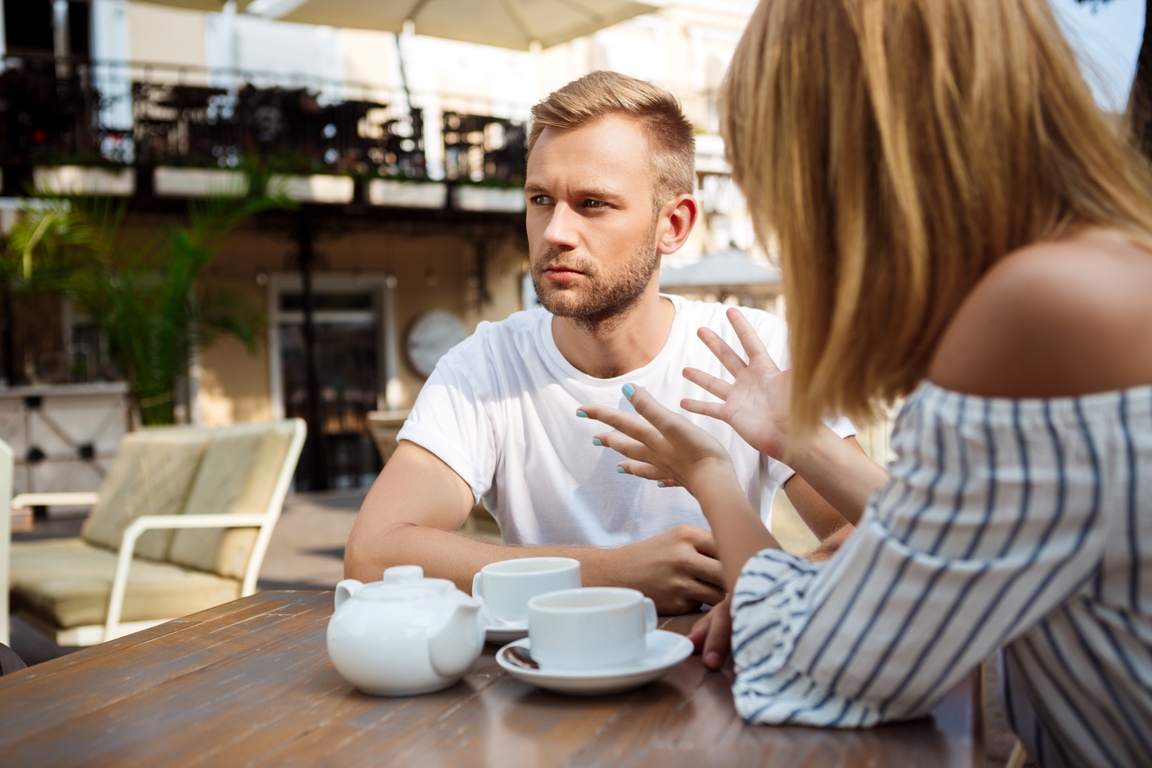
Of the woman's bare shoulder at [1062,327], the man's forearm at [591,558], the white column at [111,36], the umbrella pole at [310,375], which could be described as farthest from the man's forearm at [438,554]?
the white column at [111,36]

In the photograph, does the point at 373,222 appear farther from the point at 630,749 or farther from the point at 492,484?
the point at 630,749

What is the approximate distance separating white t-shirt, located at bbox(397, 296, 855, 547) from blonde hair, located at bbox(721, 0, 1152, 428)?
992mm

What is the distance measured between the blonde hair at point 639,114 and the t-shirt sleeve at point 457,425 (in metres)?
0.52

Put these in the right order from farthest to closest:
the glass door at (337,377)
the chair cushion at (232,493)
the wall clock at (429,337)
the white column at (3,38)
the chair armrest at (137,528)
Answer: the wall clock at (429,337) < the glass door at (337,377) < the white column at (3,38) < the chair cushion at (232,493) < the chair armrest at (137,528)


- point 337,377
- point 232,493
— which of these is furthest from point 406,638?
point 337,377

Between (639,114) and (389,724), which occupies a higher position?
(639,114)

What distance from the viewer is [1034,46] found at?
932mm

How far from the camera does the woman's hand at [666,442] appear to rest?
1.24 meters

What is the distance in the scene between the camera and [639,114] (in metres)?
2.10

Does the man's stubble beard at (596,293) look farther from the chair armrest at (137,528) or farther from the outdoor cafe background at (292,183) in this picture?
the outdoor cafe background at (292,183)

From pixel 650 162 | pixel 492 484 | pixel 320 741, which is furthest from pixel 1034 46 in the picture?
pixel 492 484

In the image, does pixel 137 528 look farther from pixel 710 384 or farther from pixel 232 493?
pixel 710 384

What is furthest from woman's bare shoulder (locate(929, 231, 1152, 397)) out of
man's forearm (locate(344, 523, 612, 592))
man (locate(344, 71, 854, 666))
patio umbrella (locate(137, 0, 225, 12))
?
patio umbrella (locate(137, 0, 225, 12))

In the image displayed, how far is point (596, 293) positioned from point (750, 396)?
1.95 ft
